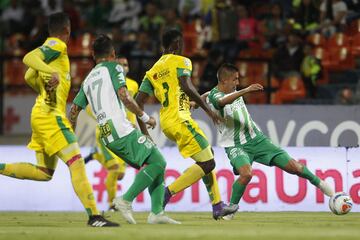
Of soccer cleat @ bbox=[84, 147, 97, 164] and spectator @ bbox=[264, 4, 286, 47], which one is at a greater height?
spectator @ bbox=[264, 4, 286, 47]

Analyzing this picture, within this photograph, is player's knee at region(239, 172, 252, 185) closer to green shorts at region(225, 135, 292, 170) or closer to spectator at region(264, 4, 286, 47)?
green shorts at region(225, 135, 292, 170)

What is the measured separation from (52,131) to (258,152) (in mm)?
2953

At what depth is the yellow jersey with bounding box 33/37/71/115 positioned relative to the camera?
11.6 meters

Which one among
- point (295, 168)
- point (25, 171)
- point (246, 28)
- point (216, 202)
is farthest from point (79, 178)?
point (246, 28)

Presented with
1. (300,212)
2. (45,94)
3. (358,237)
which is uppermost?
(45,94)

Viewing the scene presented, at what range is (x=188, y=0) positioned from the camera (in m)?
24.3

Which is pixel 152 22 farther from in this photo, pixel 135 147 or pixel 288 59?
pixel 135 147

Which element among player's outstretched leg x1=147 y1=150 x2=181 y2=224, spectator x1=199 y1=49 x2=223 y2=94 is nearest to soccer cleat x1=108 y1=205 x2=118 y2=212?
player's outstretched leg x1=147 y1=150 x2=181 y2=224

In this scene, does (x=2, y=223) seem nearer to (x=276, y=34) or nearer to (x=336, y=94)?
(x=336, y=94)

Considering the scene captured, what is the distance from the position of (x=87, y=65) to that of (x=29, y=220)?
7.72 metres

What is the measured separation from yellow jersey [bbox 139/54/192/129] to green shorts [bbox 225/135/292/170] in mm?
754

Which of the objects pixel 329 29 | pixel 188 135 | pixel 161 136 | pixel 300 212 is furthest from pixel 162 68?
pixel 329 29

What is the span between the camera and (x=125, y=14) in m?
24.5

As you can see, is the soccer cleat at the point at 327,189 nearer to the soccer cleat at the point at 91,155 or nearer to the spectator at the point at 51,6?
the soccer cleat at the point at 91,155
